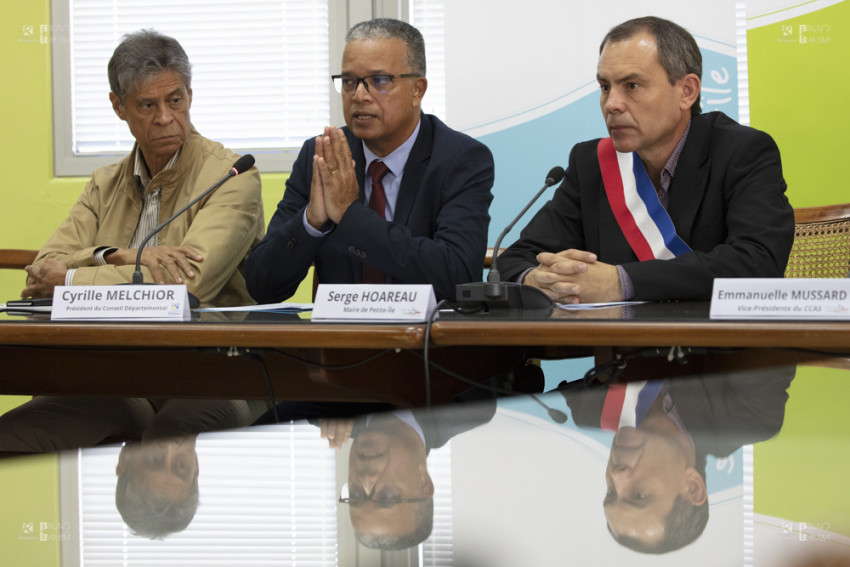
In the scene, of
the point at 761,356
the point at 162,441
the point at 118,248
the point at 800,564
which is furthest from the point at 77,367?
the point at 800,564

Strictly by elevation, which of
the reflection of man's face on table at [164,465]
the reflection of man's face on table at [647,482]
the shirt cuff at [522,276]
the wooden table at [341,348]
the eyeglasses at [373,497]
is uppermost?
the shirt cuff at [522,276]

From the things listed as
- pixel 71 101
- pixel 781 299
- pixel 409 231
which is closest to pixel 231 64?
pixel 71 101

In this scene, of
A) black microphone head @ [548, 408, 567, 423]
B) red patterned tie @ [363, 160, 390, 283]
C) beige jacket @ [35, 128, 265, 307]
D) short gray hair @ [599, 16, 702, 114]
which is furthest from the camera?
beige jacket @ [35, 128, 265, 307]

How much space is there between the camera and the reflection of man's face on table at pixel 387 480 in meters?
0.81

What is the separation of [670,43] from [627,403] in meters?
1.00

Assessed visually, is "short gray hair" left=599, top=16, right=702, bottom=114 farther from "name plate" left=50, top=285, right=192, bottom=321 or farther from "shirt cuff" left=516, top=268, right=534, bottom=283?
"name plate" left=50, top=285, right=192, bottom=321

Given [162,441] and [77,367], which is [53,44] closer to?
[77,367]

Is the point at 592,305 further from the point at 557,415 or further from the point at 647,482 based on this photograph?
the point at 647,482

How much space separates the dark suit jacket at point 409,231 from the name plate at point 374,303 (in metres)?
0.47

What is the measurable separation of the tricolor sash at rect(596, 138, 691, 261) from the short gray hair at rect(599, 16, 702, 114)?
8.6 inches

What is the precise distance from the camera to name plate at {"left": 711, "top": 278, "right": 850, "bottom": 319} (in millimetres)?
1175

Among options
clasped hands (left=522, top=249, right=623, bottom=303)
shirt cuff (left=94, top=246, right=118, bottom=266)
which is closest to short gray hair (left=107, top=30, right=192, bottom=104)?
shirt cuff (left=94, top=246, right=118, bottom=266)

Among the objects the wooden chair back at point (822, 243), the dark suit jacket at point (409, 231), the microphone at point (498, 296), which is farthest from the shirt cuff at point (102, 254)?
the wooden chair back at point (822, 243)

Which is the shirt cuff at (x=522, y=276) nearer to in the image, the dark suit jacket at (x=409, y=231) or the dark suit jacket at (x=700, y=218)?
the dark suit jacket at (x=700, y=218)
